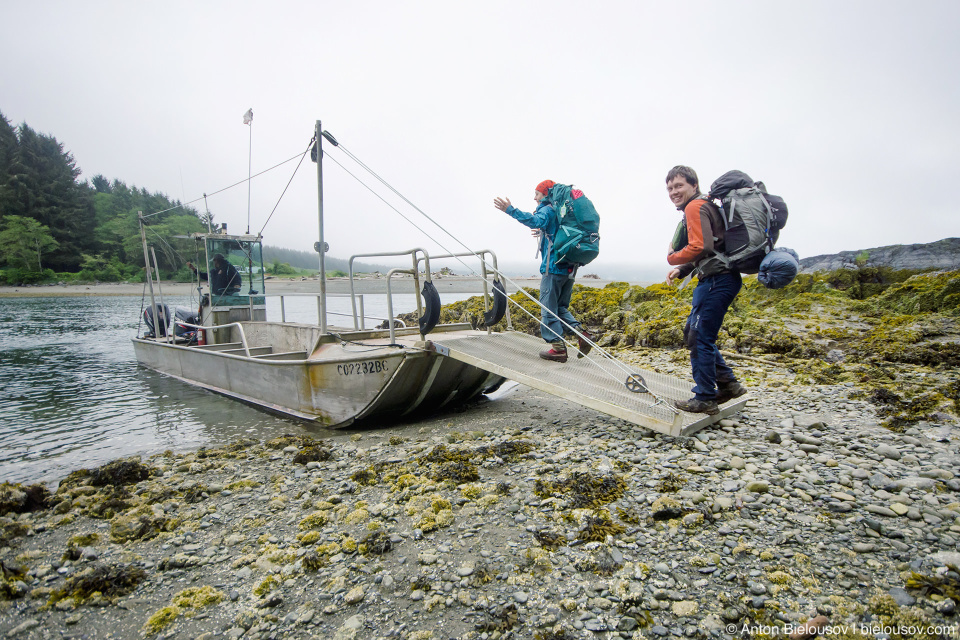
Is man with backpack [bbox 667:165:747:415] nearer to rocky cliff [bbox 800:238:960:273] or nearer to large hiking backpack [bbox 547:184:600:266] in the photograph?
large hiking backpack [bbox 547:184:600:266]

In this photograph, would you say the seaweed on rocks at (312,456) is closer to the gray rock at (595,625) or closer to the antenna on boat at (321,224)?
the antenna on boat at (321,224)

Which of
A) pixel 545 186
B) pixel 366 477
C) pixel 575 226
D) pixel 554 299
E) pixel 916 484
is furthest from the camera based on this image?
pixel 554 299

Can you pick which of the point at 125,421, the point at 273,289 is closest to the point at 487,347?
the point at 125,421

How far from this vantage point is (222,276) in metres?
11.5

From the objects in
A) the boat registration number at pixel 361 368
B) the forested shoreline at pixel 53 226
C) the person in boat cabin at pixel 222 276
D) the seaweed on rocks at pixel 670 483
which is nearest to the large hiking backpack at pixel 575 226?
the boat registration number at pixel 361 368

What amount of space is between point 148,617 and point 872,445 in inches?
229

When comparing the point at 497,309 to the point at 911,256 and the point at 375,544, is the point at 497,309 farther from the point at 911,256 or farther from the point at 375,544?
the point at 911,256

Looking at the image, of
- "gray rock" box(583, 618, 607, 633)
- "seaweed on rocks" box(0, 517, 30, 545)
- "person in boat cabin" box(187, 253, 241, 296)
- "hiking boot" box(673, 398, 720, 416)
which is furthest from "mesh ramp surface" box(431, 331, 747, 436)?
"person in boat cabin" box(187, 253, 241, 296)

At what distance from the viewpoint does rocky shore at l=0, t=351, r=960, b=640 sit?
2.41 metres

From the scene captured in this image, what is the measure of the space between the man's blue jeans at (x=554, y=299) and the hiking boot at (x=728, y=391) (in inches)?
75.6

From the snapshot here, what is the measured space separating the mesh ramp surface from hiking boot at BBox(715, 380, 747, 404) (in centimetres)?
10

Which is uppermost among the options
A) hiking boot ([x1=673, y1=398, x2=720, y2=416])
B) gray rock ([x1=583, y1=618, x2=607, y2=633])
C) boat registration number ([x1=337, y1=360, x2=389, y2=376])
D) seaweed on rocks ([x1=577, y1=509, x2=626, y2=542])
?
boat registration number ([x1=337, y1=360, x2=389, y2=376])

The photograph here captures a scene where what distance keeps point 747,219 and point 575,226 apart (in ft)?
6.86

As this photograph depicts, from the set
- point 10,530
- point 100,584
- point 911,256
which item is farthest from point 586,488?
point 911,256
